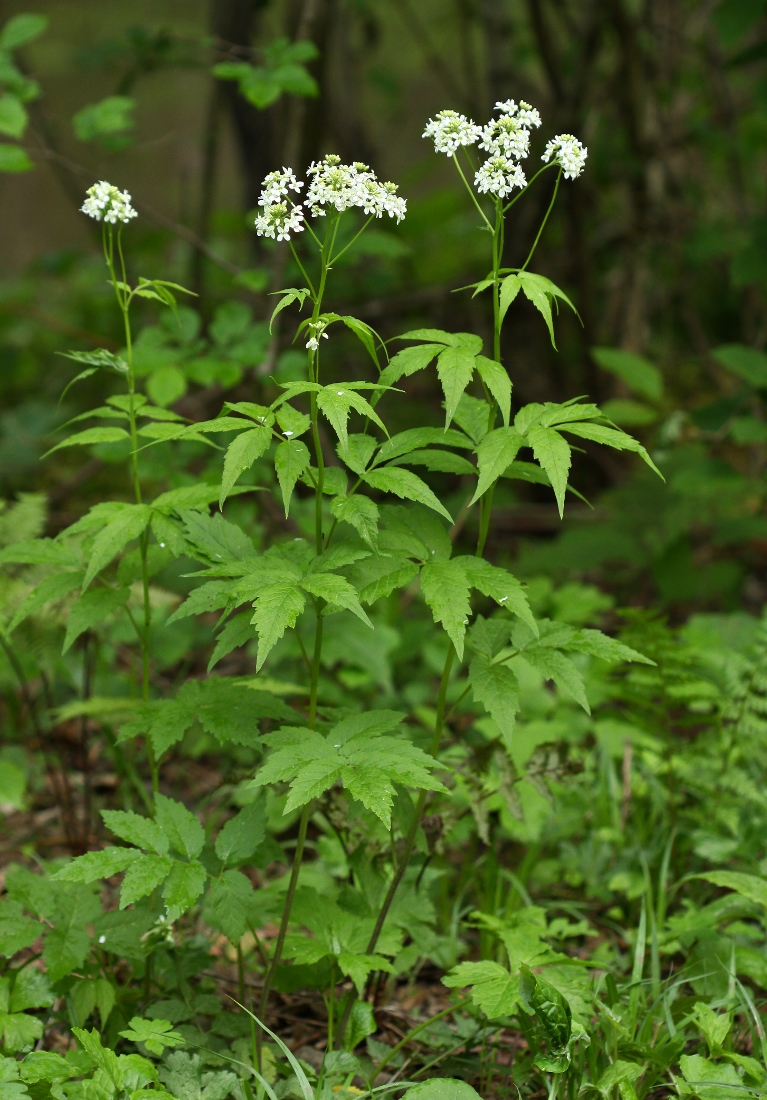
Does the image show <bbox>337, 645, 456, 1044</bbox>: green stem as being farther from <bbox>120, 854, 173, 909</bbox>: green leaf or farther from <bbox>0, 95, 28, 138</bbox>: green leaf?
<bbox>0, 95, 28, 138</bbox>: green leaf

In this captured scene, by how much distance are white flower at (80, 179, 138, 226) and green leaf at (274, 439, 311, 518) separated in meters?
0.53

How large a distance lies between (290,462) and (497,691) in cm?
52

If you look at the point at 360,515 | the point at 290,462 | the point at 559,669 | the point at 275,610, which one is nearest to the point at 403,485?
the point at 360,515

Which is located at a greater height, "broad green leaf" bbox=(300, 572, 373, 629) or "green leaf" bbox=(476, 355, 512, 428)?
"green leaf" bbox=(476, 355, 512, 428)

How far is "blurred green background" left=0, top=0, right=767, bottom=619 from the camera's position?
10.8ft

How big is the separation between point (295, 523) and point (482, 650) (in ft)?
5.54

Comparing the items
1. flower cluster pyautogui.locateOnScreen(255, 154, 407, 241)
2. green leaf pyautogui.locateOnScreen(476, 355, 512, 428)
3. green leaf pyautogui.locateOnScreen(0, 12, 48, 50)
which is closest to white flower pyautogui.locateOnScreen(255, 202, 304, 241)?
flower cluster pyautogui.locateOnScreen(255, 154, 407, 241)

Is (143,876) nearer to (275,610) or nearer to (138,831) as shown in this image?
(138,831)

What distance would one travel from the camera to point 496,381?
1535 mm

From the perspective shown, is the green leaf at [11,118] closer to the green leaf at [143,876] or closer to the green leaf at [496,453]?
the green leaf at [496,453]

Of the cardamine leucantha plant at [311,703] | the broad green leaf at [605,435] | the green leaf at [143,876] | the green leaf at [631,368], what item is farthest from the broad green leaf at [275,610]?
the green leaf at [631,368]

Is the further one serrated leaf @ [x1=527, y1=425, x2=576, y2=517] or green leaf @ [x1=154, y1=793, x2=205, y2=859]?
green leaf @ [x1=154, y1=793, x2=205, y2=859]

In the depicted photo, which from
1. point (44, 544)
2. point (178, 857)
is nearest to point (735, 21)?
point (44, 544)

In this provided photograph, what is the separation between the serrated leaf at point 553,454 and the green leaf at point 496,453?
35 millimetres
